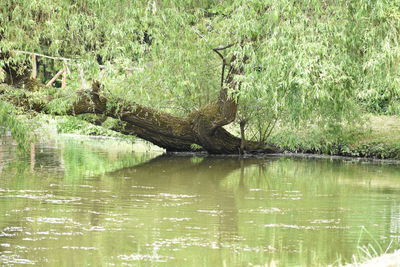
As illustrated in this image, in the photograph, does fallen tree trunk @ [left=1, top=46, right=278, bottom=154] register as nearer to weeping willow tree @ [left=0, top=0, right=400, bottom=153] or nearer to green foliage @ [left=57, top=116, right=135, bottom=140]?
weeping willow tree @ [left=0, top=0, right=400, bottom=153]

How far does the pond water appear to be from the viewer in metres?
8.66

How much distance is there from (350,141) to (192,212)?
11595 millimetres

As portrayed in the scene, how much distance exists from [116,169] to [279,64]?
7.76 m

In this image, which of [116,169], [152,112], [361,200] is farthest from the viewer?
[152,112]

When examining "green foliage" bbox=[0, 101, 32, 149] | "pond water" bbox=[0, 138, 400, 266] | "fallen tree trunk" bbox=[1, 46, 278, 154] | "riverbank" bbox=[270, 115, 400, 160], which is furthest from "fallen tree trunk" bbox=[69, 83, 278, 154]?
"green foliage" bbox=[0, 101, 32, 149]

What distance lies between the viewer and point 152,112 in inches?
816

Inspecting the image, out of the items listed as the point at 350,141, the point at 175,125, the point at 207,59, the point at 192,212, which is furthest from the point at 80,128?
the point at 192,212

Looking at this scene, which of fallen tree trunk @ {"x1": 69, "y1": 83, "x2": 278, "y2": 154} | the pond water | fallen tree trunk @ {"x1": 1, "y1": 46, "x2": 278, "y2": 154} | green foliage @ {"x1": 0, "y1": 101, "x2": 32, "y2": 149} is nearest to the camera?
the pond water

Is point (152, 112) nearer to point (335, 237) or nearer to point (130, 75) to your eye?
point (130, 75)

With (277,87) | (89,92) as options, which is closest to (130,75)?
(89,92)

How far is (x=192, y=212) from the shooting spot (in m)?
11.6

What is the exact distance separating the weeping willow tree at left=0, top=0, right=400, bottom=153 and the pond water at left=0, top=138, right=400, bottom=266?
66.3 inches

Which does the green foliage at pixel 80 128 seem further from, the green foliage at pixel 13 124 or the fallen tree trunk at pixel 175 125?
the green foliage at pixel 13 124

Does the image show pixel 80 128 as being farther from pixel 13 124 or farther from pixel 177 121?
pixel 13 124
